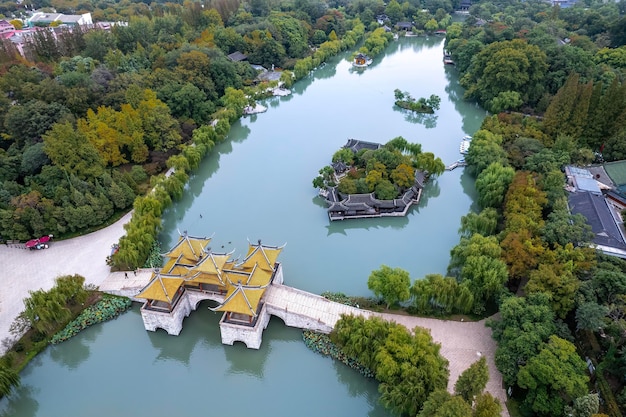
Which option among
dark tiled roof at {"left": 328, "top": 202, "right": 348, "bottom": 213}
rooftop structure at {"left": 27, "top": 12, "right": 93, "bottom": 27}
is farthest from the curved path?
rooftop structure at {"left": 27, "top": 12, "right": 93, "bottom": 27}

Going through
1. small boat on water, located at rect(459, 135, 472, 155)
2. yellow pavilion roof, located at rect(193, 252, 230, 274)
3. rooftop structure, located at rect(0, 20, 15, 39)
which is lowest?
small boat on water, located at rect(459, 135, 472, 155)

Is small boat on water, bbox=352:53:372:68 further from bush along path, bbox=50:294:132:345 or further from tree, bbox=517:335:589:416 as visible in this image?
tree, bbox=517:335:589:416

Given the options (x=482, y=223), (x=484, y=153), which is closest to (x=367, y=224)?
(x=482, y=223)

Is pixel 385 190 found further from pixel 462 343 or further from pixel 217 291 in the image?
pixel 217 291

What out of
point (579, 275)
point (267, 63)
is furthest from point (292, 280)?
point (267, 63)

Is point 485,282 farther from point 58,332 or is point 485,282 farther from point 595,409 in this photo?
point 58,332

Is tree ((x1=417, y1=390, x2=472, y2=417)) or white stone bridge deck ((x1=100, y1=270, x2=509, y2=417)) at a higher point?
tree ((x1=417, y1=390, x2=472, y2=417))
